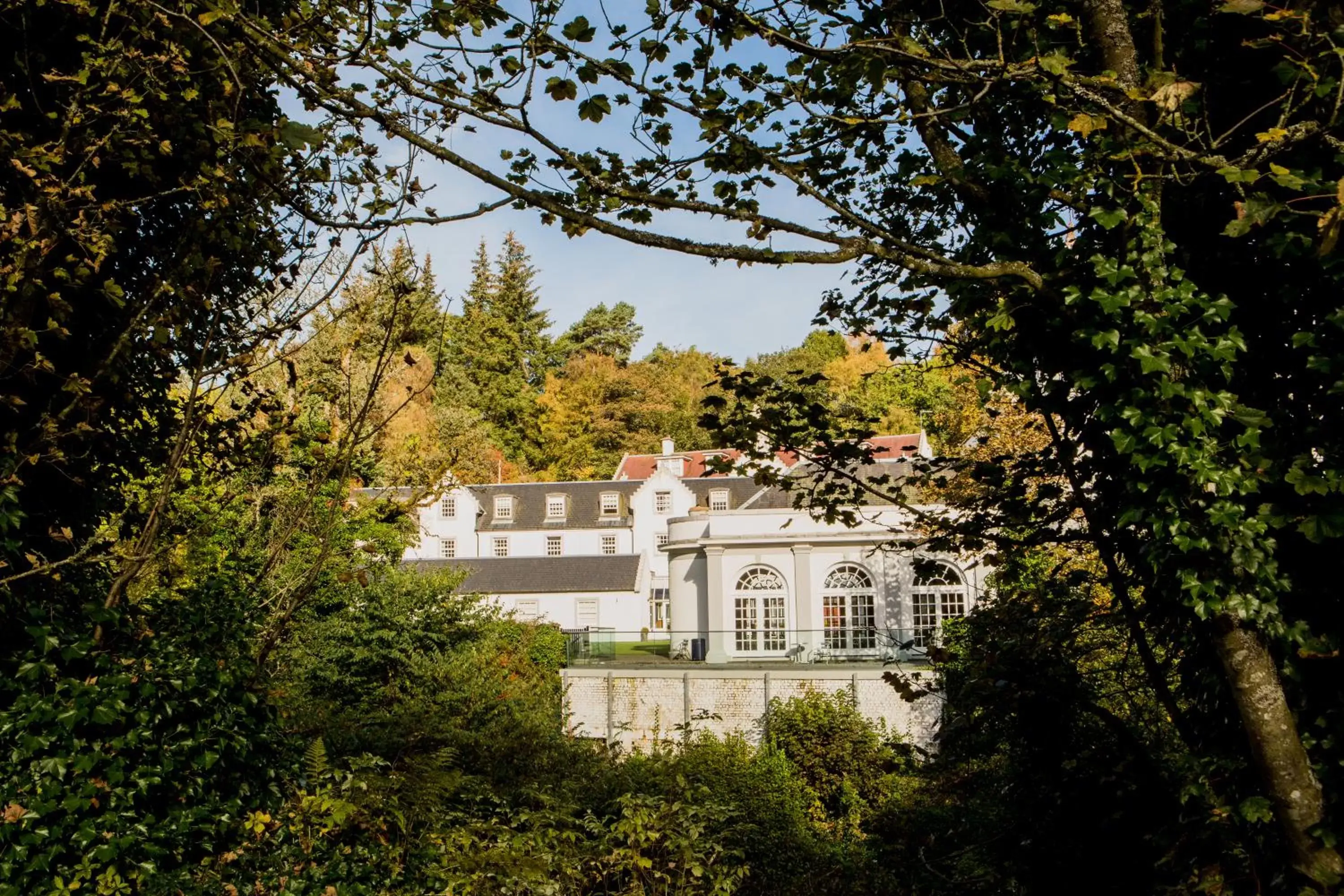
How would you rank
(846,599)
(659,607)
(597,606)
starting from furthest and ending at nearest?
(659,607) → (597,606) → (846,599)

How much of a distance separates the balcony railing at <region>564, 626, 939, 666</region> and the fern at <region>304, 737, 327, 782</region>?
1976 centimetres

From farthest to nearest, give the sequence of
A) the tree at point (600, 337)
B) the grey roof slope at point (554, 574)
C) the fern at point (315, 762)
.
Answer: the tree at point (600, 337) < the grey roof slope at point (554, 574) < the fern at point (315, 762)

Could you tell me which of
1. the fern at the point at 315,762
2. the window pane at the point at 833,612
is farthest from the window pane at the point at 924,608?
the fern at the point at 315,762

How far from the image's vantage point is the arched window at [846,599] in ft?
93.7

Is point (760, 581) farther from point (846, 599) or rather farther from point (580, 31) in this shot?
point (580, 31)

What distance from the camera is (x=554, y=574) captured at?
44.9 m

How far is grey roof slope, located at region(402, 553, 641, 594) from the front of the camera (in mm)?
44125

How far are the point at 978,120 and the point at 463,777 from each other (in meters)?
5.87

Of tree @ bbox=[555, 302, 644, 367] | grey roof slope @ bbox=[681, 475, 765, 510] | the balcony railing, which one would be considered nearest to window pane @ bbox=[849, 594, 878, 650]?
the balcony railing

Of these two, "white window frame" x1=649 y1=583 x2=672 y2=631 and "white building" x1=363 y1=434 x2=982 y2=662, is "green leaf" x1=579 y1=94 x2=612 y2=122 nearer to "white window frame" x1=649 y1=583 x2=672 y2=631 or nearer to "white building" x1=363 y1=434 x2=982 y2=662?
"white building" x1=363 y1=434 x2=982 y2=662

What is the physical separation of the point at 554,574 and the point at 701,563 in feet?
49.9

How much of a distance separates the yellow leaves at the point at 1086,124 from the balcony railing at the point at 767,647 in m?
23.2

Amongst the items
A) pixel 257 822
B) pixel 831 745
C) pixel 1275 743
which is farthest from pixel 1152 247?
pixel 831 745

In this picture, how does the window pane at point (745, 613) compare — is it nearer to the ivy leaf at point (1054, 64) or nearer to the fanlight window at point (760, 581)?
the fanlight window at point (760, 581)
